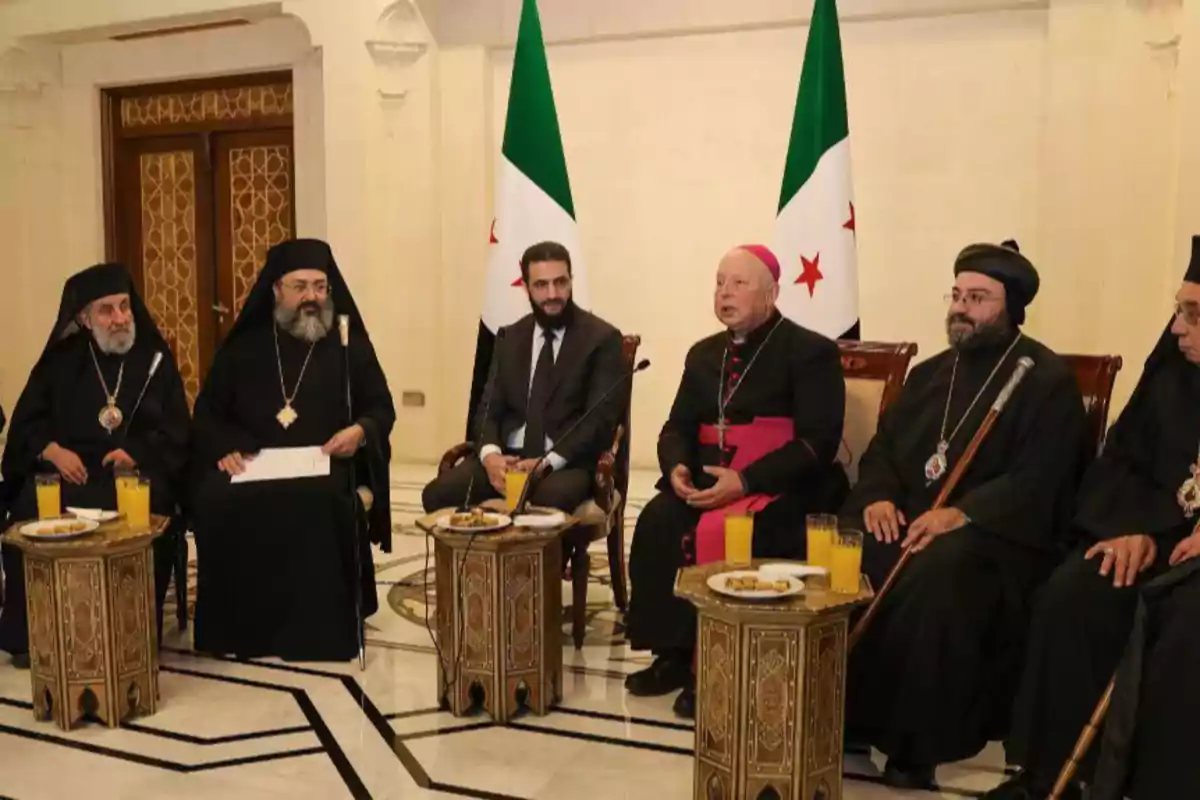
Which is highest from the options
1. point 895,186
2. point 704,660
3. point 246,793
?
point 895,186

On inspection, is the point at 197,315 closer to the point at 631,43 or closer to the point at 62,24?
the point at 62,24

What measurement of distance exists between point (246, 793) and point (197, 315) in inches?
248

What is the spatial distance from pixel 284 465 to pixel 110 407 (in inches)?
25.8

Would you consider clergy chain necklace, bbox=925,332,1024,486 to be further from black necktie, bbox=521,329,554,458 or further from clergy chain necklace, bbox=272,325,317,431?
clergy chain necklace, bbox=272,325,317,431

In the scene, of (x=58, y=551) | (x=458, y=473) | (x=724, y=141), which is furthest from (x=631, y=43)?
(x=58, y=551)

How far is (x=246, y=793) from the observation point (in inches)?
108

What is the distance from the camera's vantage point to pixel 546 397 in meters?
3.99

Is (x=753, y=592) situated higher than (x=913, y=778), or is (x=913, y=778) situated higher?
(x=753, y=592)

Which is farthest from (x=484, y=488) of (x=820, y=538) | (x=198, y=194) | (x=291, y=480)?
(x=198, y=194)

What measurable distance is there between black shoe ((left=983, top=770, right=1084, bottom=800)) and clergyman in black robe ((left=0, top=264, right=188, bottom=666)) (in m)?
2.71

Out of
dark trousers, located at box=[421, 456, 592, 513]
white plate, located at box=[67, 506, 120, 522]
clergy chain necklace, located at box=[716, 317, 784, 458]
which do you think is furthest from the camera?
dark trousers, located at box=[421, 456, 592, 513]

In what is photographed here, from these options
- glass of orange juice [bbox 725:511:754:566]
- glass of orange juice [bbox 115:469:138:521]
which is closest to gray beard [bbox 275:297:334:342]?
glass of orange juice [bbox 115:469:138:521]

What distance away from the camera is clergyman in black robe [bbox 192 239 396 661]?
373 cm

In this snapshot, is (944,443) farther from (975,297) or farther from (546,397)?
(546,397)
